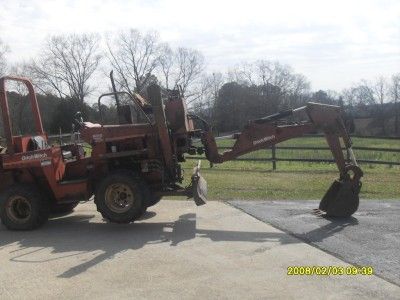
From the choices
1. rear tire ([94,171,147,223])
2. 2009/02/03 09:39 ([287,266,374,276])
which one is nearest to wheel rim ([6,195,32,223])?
rear tire ([94,171,147,223])

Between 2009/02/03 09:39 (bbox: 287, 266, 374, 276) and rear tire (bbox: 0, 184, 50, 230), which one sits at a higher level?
rear tire (bbox: 0, 184, 50, 230)

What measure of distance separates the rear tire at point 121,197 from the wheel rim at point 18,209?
4.20ft

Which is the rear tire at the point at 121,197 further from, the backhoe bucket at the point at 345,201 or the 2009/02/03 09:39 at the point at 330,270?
the backhoe bucket at the point at 345,201

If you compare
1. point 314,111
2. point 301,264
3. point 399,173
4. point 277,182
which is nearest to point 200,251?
point 301,264

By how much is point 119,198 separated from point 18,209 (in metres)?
1.80

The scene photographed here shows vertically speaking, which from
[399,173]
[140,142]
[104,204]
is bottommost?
[399,173]

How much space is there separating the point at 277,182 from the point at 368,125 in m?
69.8

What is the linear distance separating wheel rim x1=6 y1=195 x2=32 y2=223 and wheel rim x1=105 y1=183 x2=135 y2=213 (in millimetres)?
1379

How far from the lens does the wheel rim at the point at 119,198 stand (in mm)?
8273

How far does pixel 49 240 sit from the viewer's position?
7.81 m

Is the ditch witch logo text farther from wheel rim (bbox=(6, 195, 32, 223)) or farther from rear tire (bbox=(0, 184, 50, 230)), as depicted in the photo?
wheel rim (bbox=(6, 195, 32, 223))

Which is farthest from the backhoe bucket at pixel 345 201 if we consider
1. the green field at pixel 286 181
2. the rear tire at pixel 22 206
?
the rear tire at pixel 22 206

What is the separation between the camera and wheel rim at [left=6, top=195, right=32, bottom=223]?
8.58 meters

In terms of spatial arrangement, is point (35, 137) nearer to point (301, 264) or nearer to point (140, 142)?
point (140, 142)
